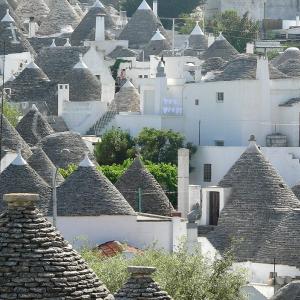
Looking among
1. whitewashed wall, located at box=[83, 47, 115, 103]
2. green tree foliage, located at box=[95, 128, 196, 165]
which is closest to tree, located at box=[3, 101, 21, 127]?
green tree foliage, located at box=[95, 128, 196, 165]

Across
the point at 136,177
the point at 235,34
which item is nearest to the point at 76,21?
the point at 235,34

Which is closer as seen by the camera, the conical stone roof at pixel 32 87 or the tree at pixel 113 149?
the tree at pixel 113 149

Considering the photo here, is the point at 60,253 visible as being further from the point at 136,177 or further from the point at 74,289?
the point at 136,177

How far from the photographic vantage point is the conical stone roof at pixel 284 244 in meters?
50.6

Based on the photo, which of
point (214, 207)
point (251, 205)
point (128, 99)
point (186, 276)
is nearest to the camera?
point (186, 276)

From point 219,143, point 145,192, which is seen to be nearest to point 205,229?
point 145,192

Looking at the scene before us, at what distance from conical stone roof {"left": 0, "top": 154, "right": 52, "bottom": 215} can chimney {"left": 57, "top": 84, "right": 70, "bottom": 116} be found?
26999mm

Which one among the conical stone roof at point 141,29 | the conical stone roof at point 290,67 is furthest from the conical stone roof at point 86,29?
the conical stone roof at point 290,67

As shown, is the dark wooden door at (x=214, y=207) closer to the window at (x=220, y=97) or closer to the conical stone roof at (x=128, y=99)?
the window at (x=220, y=97)

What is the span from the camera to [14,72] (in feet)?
304

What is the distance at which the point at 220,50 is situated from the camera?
93.5 meters

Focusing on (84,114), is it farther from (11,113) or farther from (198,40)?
(198,40)

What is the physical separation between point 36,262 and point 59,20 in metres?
87.4

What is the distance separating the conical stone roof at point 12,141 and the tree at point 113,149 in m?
6.00
